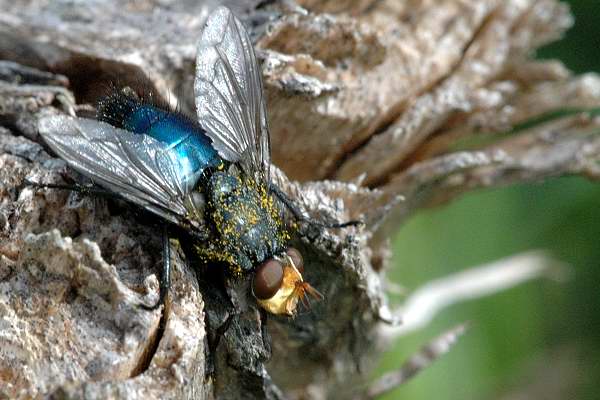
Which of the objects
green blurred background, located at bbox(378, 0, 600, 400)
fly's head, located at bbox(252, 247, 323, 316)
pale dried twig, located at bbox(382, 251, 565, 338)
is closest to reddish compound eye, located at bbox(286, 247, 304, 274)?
fly's head, located at bbox(252, 247, 323, 316)

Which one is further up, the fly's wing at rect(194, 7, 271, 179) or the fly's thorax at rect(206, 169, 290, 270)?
the fly's wing at rect(194, 7, 271, 179)

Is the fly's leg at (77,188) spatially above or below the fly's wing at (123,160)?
below

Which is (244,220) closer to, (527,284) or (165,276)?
(165,276)

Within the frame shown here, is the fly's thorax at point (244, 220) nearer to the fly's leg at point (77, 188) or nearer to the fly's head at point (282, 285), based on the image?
the fly's head at point (282, 285)

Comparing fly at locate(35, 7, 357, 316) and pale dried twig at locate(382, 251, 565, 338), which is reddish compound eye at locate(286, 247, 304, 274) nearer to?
fly at locate(35, 7, 357, 316)

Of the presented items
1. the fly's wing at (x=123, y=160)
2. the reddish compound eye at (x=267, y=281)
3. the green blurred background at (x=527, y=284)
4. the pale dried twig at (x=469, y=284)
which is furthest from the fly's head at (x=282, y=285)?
the green blurred background at (x=527, y=284)

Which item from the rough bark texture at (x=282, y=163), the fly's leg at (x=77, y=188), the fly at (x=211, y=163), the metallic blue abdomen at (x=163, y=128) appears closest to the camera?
the rough bark texture at (x=282, y=163)

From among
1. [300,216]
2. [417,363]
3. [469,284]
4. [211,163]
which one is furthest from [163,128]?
[469,284]

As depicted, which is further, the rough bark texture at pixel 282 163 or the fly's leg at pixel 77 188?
the fly's leg at pixel 77 188
